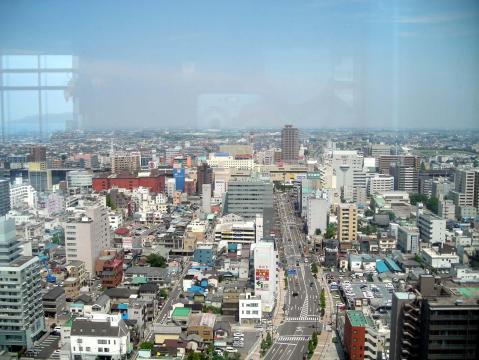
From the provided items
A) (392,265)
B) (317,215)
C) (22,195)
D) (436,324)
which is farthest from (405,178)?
(436,324)

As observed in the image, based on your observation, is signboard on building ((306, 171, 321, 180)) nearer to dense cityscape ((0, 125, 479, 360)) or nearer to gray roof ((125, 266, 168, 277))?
dense cityscape ((0, 125, 479, 360))

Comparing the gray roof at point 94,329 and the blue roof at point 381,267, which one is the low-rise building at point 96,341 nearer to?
the gray roof at point 94,329

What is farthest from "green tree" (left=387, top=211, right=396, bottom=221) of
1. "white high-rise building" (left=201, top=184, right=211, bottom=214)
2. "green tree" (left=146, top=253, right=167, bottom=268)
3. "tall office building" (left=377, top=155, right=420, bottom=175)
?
"green tree" (left=146, top=253, right=167, bottom=268)

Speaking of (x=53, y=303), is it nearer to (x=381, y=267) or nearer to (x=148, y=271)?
(x=148, y=271)

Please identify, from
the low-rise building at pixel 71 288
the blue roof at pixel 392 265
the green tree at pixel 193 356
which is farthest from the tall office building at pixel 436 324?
the low-rise building at pixel 71 288

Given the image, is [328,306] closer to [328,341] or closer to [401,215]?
[328,341]

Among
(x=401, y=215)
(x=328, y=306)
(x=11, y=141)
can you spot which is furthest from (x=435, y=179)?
(x=11, y=141)
